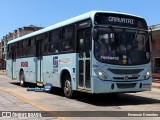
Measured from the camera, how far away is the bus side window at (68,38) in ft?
45.6

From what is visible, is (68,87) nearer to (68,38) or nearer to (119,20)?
(68,38)

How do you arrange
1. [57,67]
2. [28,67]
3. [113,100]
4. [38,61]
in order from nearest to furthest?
1. [113,100]
2. [57,67]
3. [38,61]
4. [28,67]

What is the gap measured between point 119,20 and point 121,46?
958mm

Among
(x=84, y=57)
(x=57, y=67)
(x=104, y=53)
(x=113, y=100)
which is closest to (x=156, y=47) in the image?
(x=57, y=67)

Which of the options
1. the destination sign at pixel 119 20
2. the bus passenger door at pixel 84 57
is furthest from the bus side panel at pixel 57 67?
the destination sign at pixel 119 20

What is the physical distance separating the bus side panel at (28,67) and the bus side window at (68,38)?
5.02 m

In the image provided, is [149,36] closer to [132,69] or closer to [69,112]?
[132,69]

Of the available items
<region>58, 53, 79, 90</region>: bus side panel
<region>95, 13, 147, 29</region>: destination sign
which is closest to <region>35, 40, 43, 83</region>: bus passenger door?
<region>58, 53, 79, 90</region>: bus side panel

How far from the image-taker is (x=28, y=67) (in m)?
20.6

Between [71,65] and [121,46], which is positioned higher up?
[121,46]

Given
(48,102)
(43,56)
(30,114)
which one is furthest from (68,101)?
(43,56)

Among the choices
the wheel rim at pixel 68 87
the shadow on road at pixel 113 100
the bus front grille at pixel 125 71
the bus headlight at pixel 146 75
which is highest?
the bus front grille at pixel 125 71

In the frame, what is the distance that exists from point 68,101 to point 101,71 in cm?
212

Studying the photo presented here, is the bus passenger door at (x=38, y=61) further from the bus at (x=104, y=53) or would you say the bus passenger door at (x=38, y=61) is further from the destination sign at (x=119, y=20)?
the destination sign at (x=119, y=20)
